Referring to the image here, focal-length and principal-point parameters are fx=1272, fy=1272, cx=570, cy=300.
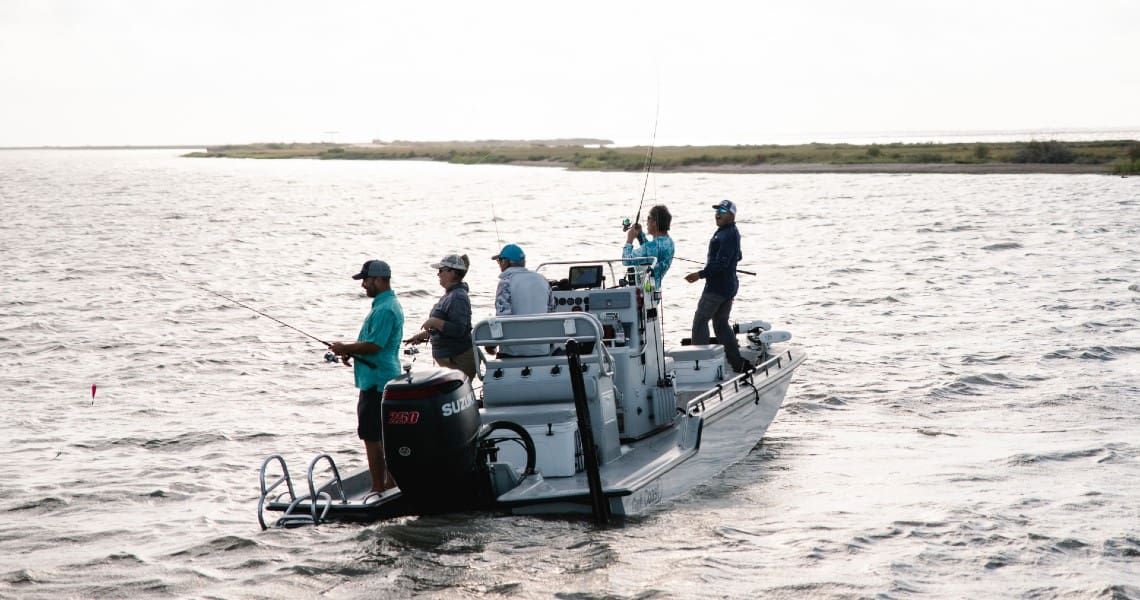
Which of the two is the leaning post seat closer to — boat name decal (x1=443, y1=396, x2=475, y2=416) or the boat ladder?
boat name decal (x1=443, y1=396, x2=475, y2=416)

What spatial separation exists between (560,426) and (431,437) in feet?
4.70

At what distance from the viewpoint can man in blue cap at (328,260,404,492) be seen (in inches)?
344

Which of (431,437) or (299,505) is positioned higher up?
(431,437)

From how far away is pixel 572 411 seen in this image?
9555 millimetres

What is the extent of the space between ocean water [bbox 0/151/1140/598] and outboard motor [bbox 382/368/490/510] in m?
0.53

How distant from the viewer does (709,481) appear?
11.1m

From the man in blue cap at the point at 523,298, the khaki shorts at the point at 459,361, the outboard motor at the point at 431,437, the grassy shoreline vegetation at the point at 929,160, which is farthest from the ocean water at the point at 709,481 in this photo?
the grassy shoreline vegetation at the point at 929,160

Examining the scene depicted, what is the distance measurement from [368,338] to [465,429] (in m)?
0.95

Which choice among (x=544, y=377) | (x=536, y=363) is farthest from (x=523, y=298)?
(x=544, y=377)

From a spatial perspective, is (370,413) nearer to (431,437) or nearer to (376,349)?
(376,349)

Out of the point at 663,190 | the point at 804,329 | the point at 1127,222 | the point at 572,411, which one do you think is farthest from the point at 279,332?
the point at 663,190

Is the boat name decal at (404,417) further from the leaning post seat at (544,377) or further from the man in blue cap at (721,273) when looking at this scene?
the man in blue cap at (721,273)

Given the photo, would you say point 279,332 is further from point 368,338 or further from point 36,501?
point 368,338

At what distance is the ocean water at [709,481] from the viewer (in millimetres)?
8688
